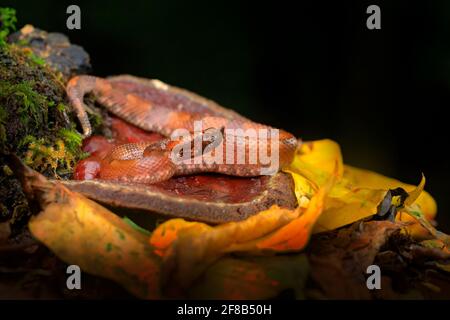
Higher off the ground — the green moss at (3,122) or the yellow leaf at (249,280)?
the green moss at (3,122)

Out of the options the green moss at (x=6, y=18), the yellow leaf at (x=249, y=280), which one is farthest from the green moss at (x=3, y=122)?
the green moss at (x=6, y=18)

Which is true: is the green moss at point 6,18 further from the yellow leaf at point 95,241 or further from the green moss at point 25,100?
the yellow leaf at point 95,241

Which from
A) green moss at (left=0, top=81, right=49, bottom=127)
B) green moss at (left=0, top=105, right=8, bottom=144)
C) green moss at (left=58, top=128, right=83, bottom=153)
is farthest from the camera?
green moss at (left=58, top=128, right=83, bottom=153)

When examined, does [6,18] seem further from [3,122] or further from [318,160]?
[318,160]

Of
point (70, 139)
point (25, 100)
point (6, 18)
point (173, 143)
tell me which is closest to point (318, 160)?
point (173, 143)

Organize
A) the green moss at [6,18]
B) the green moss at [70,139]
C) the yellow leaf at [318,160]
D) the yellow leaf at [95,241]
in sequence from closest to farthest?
the yellow leaf at [95,241], the green moss at [70,139], the yellow leaf at [318,160], the green moss at [6,18]

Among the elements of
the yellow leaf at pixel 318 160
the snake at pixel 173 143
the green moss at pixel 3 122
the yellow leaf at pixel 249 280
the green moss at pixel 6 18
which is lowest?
the yellow leaf at pixel 249 280

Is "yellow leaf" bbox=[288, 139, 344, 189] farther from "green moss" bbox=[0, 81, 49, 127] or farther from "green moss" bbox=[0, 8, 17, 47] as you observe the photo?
"green moss" bbox=[0, 8, 17, 47]

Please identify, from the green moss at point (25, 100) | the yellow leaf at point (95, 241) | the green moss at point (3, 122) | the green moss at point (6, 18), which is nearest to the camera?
the yellow leaf at point (95, 241)

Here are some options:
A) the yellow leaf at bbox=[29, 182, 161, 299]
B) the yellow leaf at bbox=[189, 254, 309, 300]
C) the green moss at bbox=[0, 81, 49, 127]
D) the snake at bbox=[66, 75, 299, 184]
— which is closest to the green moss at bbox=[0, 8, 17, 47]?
the snake at bbox=[66, 75, 299, 184]
